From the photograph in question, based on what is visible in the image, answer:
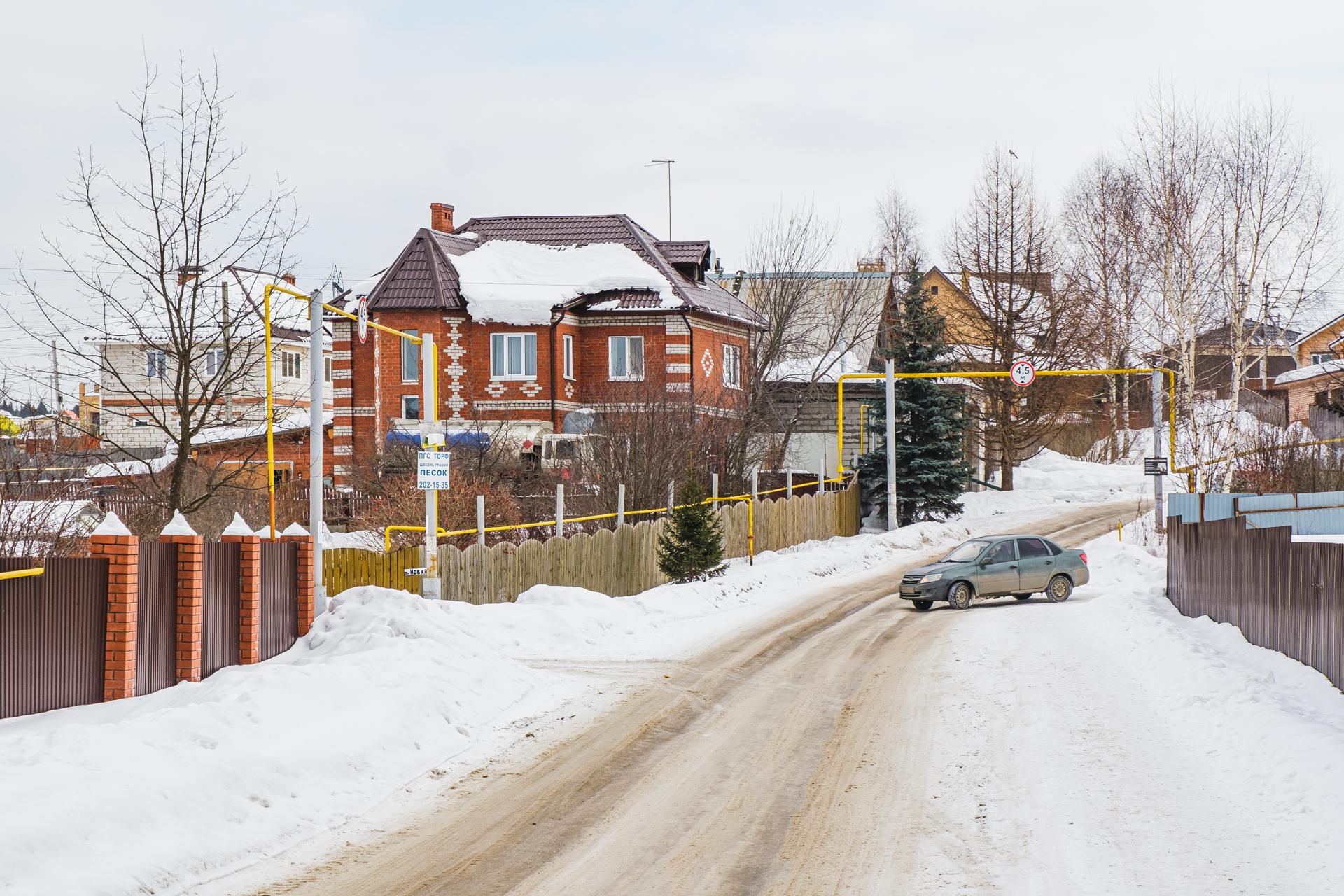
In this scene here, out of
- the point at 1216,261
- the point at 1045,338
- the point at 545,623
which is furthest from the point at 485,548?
the point at 1045,338

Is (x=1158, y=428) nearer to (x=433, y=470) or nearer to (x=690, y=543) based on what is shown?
(x=690, y=543)

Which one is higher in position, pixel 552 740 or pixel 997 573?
pixel 997 573

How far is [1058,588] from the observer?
26016mm

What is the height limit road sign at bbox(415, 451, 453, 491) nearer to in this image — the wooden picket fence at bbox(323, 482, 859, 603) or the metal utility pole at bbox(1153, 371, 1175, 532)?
the wooden picket fence at bbox(323, 482, 859, 603)

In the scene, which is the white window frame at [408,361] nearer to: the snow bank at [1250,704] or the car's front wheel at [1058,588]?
the car's front wheel at [1058,588]

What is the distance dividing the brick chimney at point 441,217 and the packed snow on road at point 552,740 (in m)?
35.2

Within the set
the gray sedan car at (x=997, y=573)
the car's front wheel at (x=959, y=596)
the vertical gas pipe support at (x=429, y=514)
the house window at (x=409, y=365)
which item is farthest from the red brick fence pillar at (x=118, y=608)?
the house window at (x=409, y=365)

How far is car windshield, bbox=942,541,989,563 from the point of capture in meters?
25.7

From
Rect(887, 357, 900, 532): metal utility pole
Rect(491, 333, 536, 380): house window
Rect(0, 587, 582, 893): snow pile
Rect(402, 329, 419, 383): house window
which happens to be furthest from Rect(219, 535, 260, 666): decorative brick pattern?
Rect(402, 329, 419, 383): house window

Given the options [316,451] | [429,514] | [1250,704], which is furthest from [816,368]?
[1250,704]

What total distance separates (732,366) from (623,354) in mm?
5416

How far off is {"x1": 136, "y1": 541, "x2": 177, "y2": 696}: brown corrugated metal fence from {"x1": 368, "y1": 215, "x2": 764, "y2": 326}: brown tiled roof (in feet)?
108

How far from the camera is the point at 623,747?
11922 mm

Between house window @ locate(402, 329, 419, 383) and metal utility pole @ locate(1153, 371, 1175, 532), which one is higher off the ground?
house window @ locate(402, 329, 419, 383)
